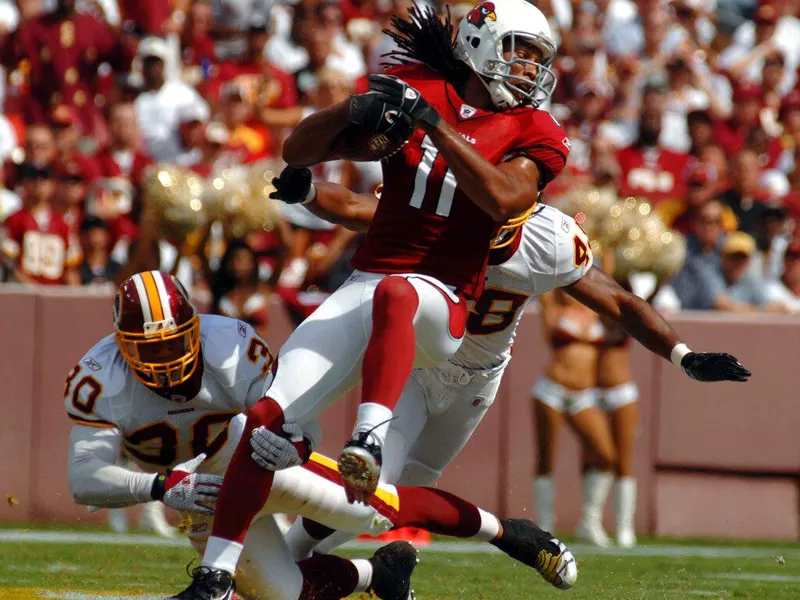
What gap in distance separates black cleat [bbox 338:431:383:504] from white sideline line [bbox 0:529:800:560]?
129 inches

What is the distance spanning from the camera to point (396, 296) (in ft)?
13.4

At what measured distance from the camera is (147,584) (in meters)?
5.61

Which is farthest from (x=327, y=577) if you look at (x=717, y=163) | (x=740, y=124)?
(x=740, y=124)

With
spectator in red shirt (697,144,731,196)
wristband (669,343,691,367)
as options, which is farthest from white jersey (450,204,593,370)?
spectator in red shirt (697,144,731,196)

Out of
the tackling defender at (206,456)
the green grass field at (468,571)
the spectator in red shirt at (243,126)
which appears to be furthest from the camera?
the spectator in red shirt at (243,126)

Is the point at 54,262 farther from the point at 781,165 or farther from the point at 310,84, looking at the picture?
the point at 781,165

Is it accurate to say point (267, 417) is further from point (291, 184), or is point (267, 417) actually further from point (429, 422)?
point (429, 422)

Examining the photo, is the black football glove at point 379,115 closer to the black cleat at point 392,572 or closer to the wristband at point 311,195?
the wristband at point 311,195

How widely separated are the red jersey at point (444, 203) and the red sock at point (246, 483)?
58cm

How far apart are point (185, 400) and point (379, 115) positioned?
4.30ft

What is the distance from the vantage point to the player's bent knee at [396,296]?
408cm

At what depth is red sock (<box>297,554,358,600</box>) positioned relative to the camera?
15.4ft

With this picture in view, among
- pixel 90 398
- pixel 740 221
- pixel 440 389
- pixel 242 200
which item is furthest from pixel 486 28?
pixel 740 221

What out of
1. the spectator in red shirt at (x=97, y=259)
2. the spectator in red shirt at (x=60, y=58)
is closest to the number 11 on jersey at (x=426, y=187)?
the spectator in red shirt at (x=97, y=259)
